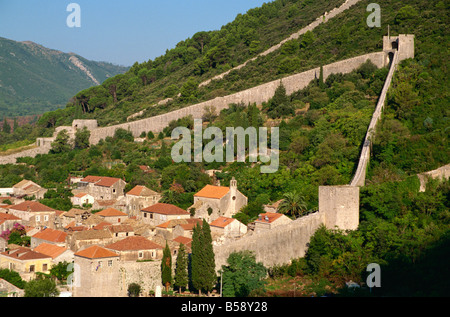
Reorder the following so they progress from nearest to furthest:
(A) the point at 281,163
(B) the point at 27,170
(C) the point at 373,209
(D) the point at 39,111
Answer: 1. (C) the point at 373,209
2. (A) the point at 281,163
3. (B) the point at 27,170
4. (D) the point at 39,111

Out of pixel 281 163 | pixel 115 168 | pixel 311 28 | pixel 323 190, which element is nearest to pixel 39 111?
pixel 311 28

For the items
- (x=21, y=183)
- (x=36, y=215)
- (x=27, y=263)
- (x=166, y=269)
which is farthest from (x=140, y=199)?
(x=166, y=269)

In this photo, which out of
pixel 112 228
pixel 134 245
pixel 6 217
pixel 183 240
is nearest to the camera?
pixel 134 245

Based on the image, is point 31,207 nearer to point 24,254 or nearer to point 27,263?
point 24,254

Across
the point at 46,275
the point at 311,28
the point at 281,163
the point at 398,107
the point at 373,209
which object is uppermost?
the point at 311,28

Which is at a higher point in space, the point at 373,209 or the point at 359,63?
the point at 359,63

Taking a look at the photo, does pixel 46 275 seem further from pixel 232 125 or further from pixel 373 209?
pixel 232 125
